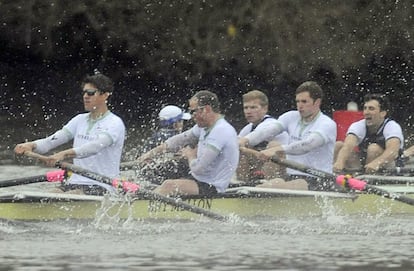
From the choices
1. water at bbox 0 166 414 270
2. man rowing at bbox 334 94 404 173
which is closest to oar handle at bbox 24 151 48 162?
water at bbox 0 166 414 270

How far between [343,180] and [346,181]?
0.03m

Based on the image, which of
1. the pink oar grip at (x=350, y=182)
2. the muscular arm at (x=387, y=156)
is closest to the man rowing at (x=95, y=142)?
the pink oar grip at (x=350, y=182)

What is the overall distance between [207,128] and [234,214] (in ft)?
2.70

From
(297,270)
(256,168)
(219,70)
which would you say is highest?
(219,70)

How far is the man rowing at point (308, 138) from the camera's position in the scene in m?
14.0

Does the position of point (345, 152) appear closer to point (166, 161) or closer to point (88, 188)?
point (166, 161)

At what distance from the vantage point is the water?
35.3ft

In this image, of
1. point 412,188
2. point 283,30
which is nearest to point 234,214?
point 412,188

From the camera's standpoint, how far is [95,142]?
43.1 ft

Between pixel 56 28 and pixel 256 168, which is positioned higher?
pixel 56 28

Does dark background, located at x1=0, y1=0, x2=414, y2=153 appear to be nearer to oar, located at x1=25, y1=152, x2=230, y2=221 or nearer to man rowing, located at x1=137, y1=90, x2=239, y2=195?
man rowing, located at x1=137, y1=90, x2=239, y2=195

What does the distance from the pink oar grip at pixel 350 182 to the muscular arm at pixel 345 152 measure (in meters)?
0.91

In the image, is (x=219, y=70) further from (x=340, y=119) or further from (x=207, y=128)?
(x=207, y=128)

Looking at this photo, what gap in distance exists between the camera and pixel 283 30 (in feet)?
98.0
